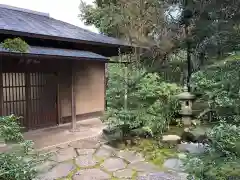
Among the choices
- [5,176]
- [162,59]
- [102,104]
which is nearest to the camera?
[5,176]

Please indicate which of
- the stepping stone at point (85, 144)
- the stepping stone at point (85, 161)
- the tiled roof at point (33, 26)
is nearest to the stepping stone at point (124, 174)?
the stepping stone at point (85, 161)

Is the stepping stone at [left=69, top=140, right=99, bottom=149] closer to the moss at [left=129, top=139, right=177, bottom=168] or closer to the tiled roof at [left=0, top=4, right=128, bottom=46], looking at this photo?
the moss at [left=129, top=139, right=177, bottom=168]

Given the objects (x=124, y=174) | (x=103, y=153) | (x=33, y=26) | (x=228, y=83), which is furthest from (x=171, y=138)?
(x=33, y=26)

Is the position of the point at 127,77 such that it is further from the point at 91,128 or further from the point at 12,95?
the point at 12,95

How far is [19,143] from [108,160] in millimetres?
2375

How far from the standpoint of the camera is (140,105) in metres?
6.29

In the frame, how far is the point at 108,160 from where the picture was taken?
543cm

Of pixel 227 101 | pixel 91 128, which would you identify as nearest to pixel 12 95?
pixel 91 128

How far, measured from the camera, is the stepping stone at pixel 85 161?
Result: 16.9ft

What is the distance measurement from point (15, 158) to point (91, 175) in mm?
1824

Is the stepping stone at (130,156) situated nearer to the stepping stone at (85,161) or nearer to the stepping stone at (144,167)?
the stepping stone at (144,167)

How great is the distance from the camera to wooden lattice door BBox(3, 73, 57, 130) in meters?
Answer: 7.42

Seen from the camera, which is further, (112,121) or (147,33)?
(147,33)

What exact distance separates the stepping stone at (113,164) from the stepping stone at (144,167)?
0.18 meters
